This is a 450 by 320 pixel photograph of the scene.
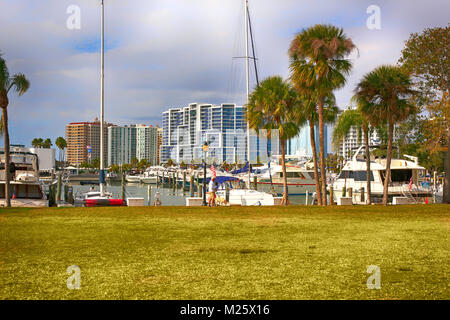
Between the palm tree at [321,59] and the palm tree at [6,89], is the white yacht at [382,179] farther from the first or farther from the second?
the palm tree at [6,89]

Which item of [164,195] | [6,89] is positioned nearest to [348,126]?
[6,89]

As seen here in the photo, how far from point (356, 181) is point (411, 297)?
106ft

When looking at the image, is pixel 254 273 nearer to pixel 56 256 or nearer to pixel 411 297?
pixel 411 297

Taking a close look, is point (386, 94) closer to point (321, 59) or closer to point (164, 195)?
point (321, 59)

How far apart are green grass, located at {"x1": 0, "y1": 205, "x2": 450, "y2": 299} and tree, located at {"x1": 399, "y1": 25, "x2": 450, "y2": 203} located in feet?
33.1

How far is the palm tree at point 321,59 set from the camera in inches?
932

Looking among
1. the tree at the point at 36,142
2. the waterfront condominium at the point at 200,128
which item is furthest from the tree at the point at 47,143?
the waterfront condominium at the point at 200,128

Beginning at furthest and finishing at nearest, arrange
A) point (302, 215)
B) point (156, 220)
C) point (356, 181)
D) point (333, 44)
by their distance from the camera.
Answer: point (356, 181), point (333, 44), point (302, 215), point (156, 220)

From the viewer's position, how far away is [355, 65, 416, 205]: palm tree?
24.6 meters

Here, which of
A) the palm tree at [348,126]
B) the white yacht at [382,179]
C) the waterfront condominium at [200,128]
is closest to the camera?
the palm tree at [348,126]

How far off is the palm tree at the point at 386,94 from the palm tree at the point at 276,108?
460 centimetres

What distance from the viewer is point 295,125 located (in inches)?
1164

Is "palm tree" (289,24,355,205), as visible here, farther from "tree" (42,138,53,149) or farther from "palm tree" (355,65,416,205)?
"tree" (42,138,53,149)
